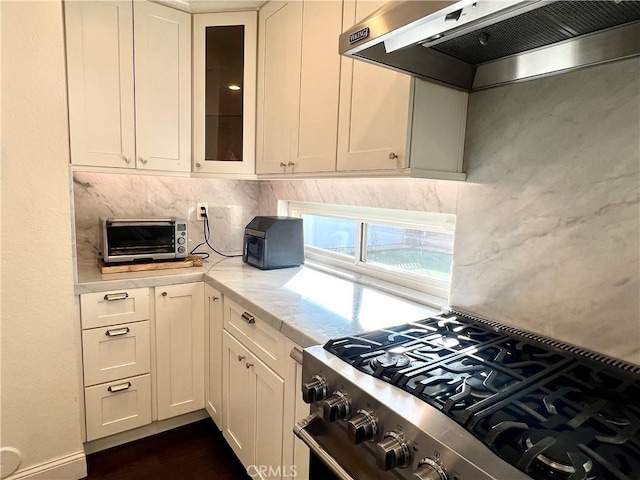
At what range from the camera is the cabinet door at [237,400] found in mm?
1610

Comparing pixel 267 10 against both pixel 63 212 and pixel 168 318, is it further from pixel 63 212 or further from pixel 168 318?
pixel 168 318

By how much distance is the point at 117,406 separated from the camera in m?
1.89

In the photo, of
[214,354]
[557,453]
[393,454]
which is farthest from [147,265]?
[557,453]

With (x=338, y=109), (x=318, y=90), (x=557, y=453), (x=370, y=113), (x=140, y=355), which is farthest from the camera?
(x=140, y=355)

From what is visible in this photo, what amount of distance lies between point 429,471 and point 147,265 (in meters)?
1.79

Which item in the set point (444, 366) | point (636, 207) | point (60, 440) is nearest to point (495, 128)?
point (636, 207)

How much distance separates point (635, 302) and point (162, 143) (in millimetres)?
2074

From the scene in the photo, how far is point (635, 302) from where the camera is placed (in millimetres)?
964

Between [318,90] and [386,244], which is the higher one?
[318,90]

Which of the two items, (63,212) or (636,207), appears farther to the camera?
(63,212)

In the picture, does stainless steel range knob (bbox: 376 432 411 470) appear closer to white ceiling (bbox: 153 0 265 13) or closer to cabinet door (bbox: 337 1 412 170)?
cabinet door (bbox: 337 1 412 170)

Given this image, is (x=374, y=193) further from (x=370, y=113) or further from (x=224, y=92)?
(x=224, y=92)

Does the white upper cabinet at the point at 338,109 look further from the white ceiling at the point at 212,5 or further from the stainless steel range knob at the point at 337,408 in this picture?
the stainless steel range knob at the point at 337,408

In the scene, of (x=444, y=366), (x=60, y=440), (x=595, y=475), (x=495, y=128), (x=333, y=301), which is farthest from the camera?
(x=60, y=440)
